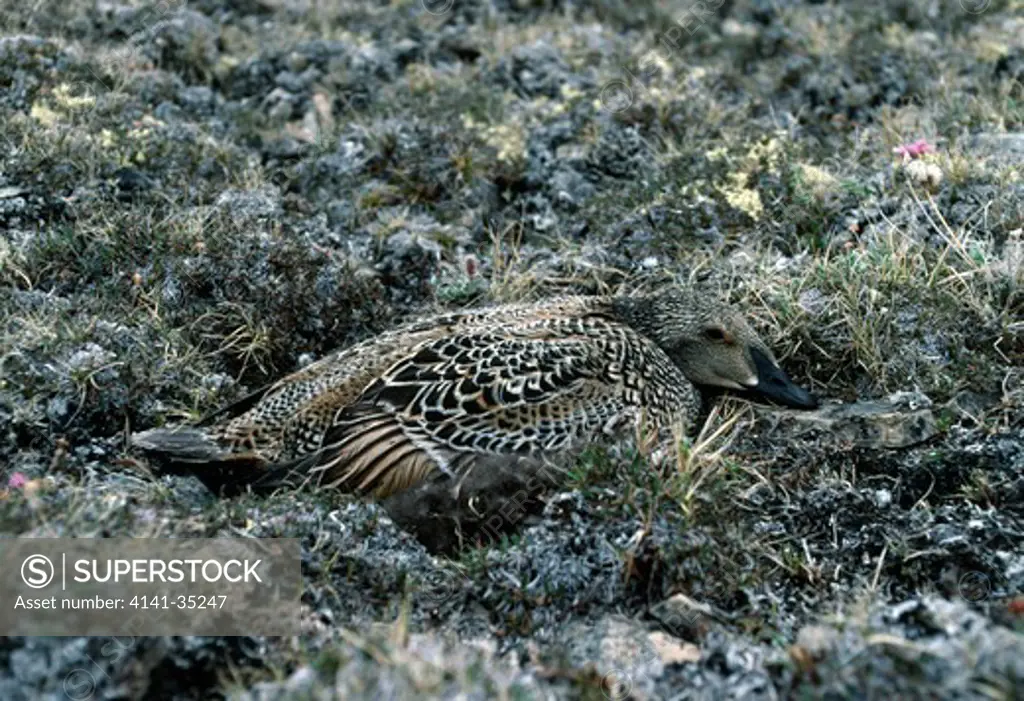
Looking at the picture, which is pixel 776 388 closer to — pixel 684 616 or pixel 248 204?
pixel 684 616

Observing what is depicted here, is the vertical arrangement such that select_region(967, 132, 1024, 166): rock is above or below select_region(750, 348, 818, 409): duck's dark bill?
above

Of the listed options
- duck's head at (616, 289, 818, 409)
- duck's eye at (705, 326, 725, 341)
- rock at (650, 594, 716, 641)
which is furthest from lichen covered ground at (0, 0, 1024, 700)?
duck's eye at (705, 326, 725, 341)

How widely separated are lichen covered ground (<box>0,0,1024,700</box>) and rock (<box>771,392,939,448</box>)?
3cm

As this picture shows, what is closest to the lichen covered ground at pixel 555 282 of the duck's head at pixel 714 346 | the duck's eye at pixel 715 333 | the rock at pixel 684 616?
the rock at pixel 684 616

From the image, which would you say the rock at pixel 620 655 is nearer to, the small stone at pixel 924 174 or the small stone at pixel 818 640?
the small stone at pixel 818 640

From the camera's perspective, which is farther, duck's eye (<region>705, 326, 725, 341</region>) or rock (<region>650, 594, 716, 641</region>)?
duck's eye (<region>705, 326, 725, 341</region>)

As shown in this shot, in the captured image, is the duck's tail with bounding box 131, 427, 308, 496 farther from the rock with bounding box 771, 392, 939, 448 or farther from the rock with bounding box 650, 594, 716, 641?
the rock with bounding box 771, 392, 939, 448

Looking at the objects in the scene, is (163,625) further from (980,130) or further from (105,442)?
(980,130)

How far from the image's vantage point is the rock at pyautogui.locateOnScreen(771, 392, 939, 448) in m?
5.57

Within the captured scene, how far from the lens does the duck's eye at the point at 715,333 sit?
5.91m

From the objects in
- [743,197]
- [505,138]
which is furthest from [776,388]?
[505,138]

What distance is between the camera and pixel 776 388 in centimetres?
588

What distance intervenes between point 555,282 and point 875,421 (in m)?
1.89

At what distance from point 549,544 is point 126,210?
3308 millimetres
